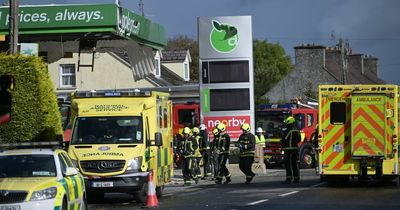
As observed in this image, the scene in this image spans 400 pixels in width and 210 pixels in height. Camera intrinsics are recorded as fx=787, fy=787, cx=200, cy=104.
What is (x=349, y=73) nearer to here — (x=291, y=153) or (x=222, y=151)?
(x=222, y=151)

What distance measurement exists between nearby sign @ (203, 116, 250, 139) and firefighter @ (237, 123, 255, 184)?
4.92 m

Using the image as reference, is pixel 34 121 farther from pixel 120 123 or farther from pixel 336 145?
pixel 336 145

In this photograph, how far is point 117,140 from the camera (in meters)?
18.7

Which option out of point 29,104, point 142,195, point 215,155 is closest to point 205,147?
point 215,155

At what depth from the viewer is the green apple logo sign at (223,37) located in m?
30.3

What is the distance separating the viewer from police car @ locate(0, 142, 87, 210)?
12500mm

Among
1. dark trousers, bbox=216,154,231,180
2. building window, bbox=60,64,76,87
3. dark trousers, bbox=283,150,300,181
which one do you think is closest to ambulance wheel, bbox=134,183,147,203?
dark trousers, bbox=283,150,300,181

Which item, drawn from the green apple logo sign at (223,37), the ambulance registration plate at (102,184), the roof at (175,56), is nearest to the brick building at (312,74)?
the roof at (175,56)

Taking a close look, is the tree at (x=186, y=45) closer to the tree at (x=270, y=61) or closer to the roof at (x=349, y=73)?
the tree at (x=270, y=61)

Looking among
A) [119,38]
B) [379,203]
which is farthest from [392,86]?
[119,38]

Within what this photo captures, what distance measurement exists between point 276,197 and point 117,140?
4045mm

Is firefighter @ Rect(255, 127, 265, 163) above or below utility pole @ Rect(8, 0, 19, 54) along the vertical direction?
below

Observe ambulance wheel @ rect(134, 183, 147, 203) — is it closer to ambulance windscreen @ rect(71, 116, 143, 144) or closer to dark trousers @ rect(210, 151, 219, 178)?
ambulance windscreen @ rect(71, 116, 143, 144)

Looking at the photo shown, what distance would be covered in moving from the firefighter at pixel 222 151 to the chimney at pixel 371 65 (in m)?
56.1
